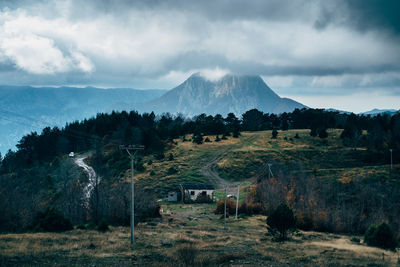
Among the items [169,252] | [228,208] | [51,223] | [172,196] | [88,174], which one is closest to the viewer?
[169,252]

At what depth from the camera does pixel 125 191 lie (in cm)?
5406

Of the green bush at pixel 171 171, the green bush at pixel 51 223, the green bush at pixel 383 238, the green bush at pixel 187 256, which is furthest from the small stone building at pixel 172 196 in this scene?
the green bush at pixel 187 256

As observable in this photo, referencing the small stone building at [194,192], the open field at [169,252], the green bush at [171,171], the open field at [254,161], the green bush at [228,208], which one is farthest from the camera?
the green bush at [171,171]

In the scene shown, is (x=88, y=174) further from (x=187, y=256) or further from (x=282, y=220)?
(x=187, y=256)

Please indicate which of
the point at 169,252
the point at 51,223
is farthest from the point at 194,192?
the point at 169,252

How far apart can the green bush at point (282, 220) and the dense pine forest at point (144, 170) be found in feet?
47.8

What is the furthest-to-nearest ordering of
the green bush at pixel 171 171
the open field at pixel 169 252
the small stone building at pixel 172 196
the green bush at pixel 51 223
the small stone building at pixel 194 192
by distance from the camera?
the green bush at pixel 171 171, the small stone building at pixel 172 196, the small stone building at pixel 194 192, the green bush at pixel 51 223, the open field at pixel 169 252

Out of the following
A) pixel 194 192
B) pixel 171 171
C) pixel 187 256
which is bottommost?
pixel 194 192

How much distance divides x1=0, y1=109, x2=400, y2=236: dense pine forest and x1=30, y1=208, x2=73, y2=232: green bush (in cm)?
33

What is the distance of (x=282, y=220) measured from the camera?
109 ft

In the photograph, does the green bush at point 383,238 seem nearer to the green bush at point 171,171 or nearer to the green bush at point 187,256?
the green bush at point 187,256

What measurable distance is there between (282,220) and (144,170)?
65.3 metres

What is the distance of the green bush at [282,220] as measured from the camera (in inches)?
1298

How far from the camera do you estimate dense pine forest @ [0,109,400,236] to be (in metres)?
49.1
